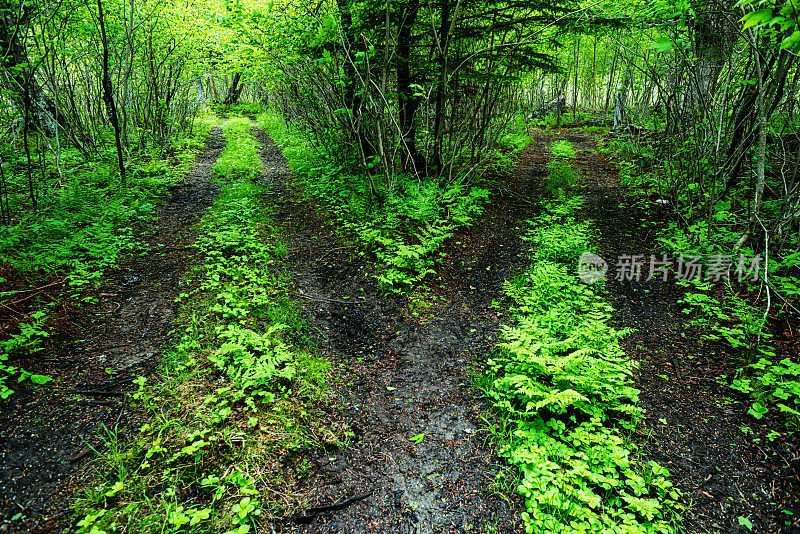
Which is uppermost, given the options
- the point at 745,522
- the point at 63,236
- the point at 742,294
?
the point at 63,236

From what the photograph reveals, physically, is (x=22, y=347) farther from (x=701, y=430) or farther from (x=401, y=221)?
(x=701, y=430)

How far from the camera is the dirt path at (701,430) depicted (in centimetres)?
254

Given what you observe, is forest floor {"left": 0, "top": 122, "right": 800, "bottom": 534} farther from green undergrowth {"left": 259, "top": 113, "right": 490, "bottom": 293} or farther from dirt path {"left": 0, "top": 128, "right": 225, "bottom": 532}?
green undergrowth {"left": 259, "top": 113, "right": 490, "bottom": 293}

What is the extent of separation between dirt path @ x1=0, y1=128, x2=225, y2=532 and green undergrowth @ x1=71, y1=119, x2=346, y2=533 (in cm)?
17

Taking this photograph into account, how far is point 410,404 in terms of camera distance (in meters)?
3.51

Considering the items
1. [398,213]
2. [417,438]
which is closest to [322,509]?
[417,438]

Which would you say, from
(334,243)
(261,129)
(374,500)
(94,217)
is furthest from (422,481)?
(261,129)

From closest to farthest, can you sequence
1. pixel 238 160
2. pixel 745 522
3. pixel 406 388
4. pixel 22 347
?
pixel 745 522, pixel 22 347, pixel 406 388, pixel 238 160

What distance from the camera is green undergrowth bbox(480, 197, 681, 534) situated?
2.46 metres

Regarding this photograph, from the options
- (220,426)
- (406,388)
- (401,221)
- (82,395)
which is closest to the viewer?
(220,426)

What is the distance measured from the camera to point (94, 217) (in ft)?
19.7

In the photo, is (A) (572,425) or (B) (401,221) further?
(B) (401,221)

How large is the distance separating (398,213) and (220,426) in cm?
424

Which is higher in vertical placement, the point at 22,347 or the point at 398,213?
the point at 398,213
